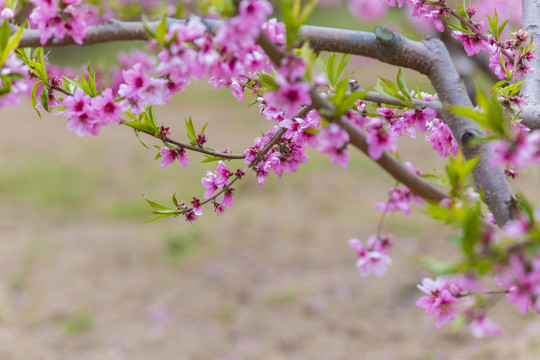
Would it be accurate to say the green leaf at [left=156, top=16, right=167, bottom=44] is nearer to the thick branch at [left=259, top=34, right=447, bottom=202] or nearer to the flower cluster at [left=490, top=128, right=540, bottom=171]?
the thick branch at [left=259, top=34, right=447, bottom=202]

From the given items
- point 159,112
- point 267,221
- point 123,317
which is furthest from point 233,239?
point 159,112

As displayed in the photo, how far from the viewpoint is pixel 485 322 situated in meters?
1.06

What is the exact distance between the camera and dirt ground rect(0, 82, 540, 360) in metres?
4.32

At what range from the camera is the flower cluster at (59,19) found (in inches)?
50.6

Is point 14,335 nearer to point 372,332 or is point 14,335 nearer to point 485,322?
point 372,332

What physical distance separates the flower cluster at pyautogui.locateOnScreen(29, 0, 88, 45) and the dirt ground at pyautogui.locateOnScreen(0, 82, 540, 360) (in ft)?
9.41

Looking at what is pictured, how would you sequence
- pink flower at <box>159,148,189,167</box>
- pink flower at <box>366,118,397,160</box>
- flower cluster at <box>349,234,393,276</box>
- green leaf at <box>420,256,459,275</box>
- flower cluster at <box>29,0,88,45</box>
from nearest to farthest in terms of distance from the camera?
green leaf at <box>420,256,459,275</box>, pink flower at <box>366,118,397,160</box>, flower cluster at <box>29,0,88,45</box>, flower cluster at <box>349,234,393,276</box>, pink flower at <box>159,148,189,167</box>

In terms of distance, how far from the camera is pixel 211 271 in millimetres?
5332

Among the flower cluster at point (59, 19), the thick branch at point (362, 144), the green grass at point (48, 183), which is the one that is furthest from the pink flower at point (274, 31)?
the green grass at point (48, 183)

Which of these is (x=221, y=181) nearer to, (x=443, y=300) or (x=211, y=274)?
(x=443, y=300)

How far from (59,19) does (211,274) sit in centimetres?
420

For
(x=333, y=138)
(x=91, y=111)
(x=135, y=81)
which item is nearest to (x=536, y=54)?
(x=333, y=138)

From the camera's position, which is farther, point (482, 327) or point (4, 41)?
point (4, 41)

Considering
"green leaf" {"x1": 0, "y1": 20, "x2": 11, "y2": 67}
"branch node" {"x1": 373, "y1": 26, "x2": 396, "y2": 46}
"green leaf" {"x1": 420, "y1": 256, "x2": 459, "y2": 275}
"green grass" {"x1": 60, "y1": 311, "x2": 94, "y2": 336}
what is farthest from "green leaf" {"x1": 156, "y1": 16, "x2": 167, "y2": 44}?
"green grass" {"x1": 60, "y1": 311, "x2": 94, "y2": 336}
